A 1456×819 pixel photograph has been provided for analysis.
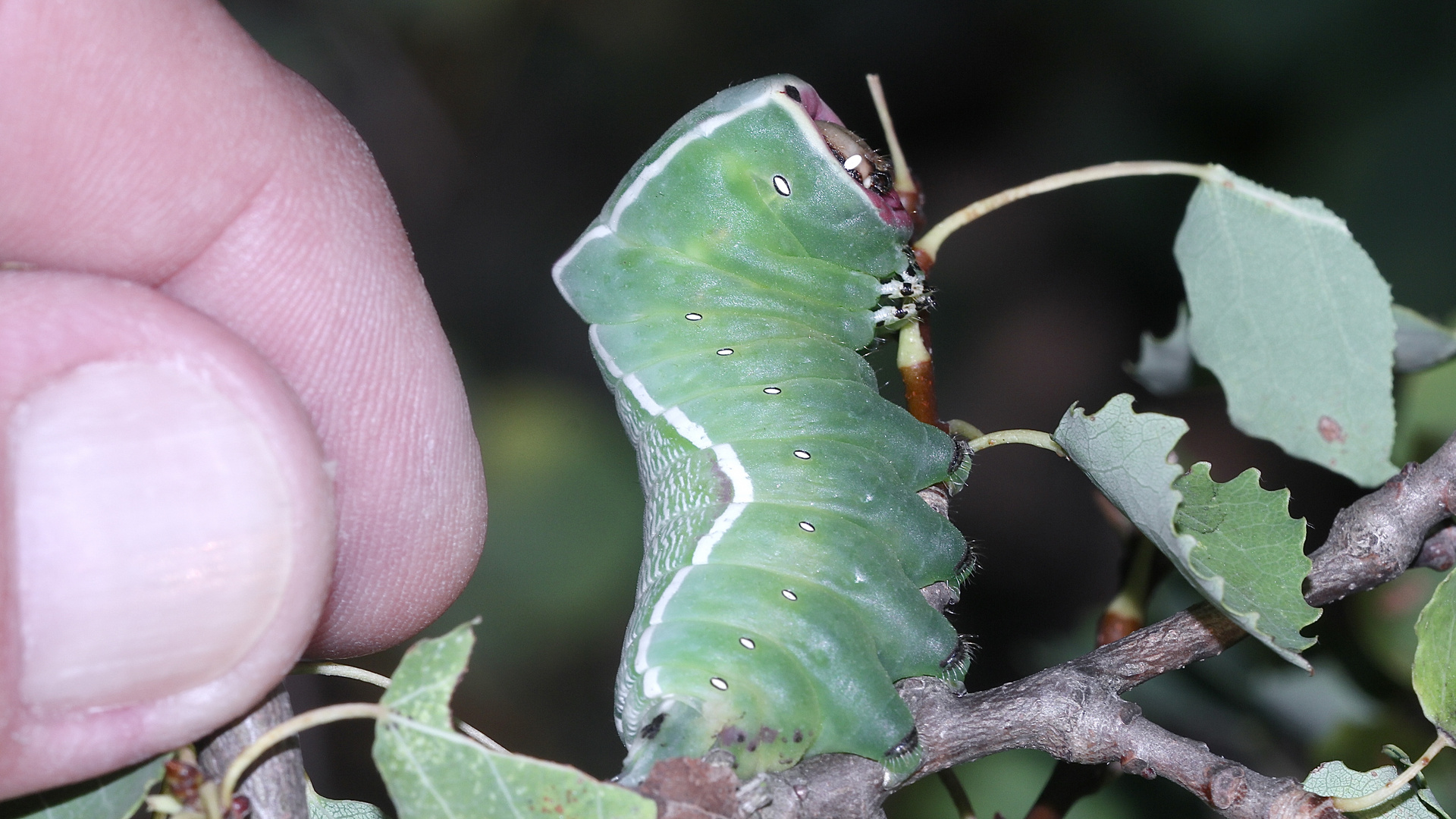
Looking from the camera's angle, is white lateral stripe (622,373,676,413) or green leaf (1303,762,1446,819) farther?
white lateral stripe (622,373,676,413)

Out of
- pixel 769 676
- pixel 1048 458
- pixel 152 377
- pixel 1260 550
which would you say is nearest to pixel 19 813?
pixel 152 377

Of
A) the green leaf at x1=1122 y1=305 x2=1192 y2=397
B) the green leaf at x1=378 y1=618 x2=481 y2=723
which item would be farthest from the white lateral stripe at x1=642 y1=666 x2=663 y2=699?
the green leaf at x1=1122 y1=305 x2=1192 y2=397

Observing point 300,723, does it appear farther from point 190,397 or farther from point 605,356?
point 605,356

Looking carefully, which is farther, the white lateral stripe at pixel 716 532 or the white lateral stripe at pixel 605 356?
the white lateral stripe at pixel 605 356

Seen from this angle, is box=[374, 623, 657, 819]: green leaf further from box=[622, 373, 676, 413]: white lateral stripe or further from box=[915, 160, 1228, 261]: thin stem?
box=[915, 160, 1228, 261]: thin stem

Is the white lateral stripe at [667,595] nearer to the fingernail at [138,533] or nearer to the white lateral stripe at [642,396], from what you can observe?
the white lateral stripe at [642,396]

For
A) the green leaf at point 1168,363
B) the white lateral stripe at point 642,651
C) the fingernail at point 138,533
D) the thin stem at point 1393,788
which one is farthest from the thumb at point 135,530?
the green leaf at point 1168,363
